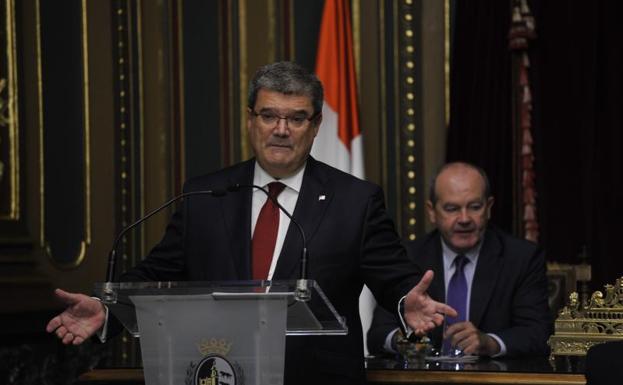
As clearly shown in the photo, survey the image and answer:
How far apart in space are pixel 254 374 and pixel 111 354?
424cm

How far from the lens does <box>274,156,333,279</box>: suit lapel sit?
136 inches

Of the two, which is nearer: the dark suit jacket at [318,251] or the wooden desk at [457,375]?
the dark suit jacket at [318,251]

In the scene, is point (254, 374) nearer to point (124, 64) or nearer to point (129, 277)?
point (129, 277)

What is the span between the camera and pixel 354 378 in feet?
11.6

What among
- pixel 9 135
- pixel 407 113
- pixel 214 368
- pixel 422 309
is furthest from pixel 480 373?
pixel 9 135

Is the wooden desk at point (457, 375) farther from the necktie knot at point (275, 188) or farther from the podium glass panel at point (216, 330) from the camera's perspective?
the podium glass panel at point (216, 330)

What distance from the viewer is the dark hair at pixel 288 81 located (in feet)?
11.6

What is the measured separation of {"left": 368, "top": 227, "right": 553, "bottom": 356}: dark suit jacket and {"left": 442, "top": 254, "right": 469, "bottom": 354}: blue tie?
37 mm

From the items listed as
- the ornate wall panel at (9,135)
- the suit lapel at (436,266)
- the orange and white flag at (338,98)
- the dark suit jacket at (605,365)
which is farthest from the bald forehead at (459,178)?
the ornate wall panel at (9,135)

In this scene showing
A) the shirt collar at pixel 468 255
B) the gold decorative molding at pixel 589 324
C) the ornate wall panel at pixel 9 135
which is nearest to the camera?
the gold decorative molding at pixel 589 324

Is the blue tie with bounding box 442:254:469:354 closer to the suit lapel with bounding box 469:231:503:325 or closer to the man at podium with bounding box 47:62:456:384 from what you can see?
the suit lapel with bounding box 469:231:503:325

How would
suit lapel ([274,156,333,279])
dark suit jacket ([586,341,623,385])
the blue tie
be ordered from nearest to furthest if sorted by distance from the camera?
dark suit jacket ([586,341,623,385]) → suit lapel ([274,156,333,279]) → the blue tie

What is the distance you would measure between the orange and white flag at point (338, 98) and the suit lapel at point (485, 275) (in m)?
1.46

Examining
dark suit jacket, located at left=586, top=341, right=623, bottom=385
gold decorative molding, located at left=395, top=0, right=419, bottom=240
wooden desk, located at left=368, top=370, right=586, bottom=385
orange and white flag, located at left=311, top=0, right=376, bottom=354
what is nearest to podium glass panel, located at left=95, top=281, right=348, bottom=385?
dark suit jacket, located at left=586, top=341, right=623, bottom=385
